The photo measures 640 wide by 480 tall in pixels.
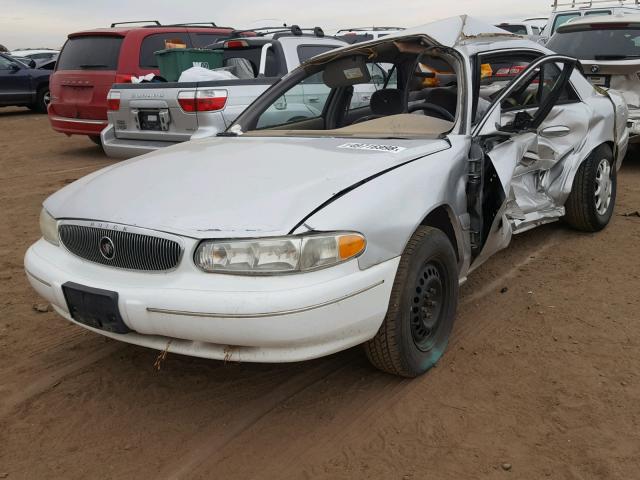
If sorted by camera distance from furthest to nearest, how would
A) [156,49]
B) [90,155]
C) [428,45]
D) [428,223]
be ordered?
[90,155]
[156,49]
[428,45]
[428,223]

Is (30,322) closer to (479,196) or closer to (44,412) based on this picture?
(44,412)

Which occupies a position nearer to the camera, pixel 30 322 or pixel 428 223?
pixel 428 223

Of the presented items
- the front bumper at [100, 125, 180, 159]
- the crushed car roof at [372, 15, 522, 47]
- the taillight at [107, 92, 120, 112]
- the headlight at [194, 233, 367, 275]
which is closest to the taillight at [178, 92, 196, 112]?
the front bumper at [100, 125, 180, 159]

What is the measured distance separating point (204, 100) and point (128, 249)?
410 centimetres

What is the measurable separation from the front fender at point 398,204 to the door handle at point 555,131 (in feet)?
4.48

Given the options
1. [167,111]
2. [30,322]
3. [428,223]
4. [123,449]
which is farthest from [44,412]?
[167,111]

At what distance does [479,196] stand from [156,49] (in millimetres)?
6956

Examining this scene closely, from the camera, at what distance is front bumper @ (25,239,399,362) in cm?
243

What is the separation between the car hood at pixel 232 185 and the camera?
258 cm

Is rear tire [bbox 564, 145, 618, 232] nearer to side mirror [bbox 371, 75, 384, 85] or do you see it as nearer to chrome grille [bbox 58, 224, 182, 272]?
side mirror [bbox 371, 75, 384, 85]

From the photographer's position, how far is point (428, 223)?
10.5ft

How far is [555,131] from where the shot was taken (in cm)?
445

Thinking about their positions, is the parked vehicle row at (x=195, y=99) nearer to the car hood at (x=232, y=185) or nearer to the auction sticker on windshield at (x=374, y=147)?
the car hood at (x=232, y=185)

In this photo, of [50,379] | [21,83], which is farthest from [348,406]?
[21,83]
